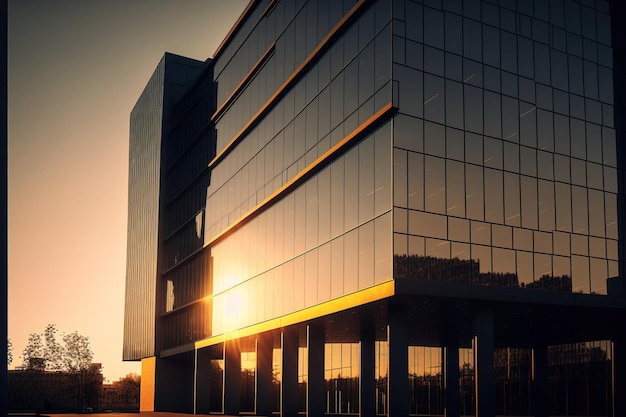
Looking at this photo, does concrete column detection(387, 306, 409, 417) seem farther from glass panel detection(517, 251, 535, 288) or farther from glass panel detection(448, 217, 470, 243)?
glass panel detection(517, 251, 535, 288)

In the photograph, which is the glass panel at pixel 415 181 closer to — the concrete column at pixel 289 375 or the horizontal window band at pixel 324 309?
the horizontal window band at pixel 324 309

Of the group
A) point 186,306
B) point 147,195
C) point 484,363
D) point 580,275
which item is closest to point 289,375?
point 484,363

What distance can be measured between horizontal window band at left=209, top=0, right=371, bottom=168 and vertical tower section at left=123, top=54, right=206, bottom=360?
1911 cm

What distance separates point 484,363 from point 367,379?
7648 millimetres

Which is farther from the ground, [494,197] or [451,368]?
[494,197]

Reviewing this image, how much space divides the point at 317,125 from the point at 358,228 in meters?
8.50

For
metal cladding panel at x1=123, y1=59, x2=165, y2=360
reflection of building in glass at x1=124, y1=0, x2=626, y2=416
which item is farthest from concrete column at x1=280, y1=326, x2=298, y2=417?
metal cladding panel at x1=123, y1=59, x2=165, y2=360

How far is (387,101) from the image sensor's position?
3975 centimetres

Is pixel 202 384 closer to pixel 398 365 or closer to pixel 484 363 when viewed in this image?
pixel 398 365

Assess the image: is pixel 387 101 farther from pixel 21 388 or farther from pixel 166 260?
pixel 21 388

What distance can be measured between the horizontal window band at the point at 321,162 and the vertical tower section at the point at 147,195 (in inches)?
942

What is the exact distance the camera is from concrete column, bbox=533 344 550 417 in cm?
4734

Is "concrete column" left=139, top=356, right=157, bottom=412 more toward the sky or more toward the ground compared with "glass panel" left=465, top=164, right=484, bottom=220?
more toward the ground

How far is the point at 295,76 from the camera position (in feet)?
169
